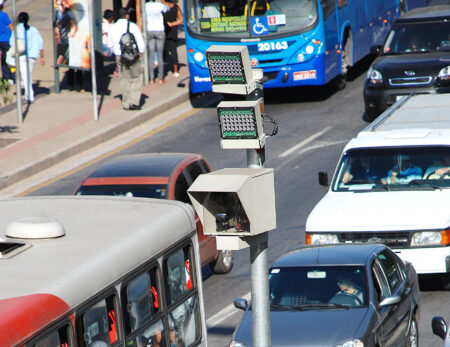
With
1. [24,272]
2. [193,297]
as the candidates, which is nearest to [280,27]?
[193,297]

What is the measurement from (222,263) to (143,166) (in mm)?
1701

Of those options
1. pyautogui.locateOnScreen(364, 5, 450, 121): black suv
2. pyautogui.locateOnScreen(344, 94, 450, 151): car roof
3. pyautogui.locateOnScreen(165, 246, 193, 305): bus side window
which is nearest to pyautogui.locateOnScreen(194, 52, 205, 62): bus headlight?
pyautogui.locateOnScreen(364, 5, 450, 121): black suv

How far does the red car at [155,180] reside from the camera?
13000 millimetres

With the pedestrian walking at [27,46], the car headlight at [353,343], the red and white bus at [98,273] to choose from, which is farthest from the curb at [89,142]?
the red and white bus at [98,273]

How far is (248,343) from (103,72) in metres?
17.6

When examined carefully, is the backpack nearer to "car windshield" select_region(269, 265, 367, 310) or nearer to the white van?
the white van

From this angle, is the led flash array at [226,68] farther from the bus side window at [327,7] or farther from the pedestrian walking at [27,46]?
the pedestrian walking at [27,46]

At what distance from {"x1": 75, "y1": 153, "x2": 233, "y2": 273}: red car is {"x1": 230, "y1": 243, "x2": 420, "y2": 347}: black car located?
7.85 ft

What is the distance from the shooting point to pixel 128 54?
70.8 ft

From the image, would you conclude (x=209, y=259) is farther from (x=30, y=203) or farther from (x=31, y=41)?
(x=31, y=41)

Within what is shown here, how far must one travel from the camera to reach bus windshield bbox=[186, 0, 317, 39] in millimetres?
21984

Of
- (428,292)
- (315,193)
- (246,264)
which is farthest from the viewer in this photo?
(315,193)

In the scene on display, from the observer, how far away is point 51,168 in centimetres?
1928

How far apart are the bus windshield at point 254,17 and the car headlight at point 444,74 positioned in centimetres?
338
